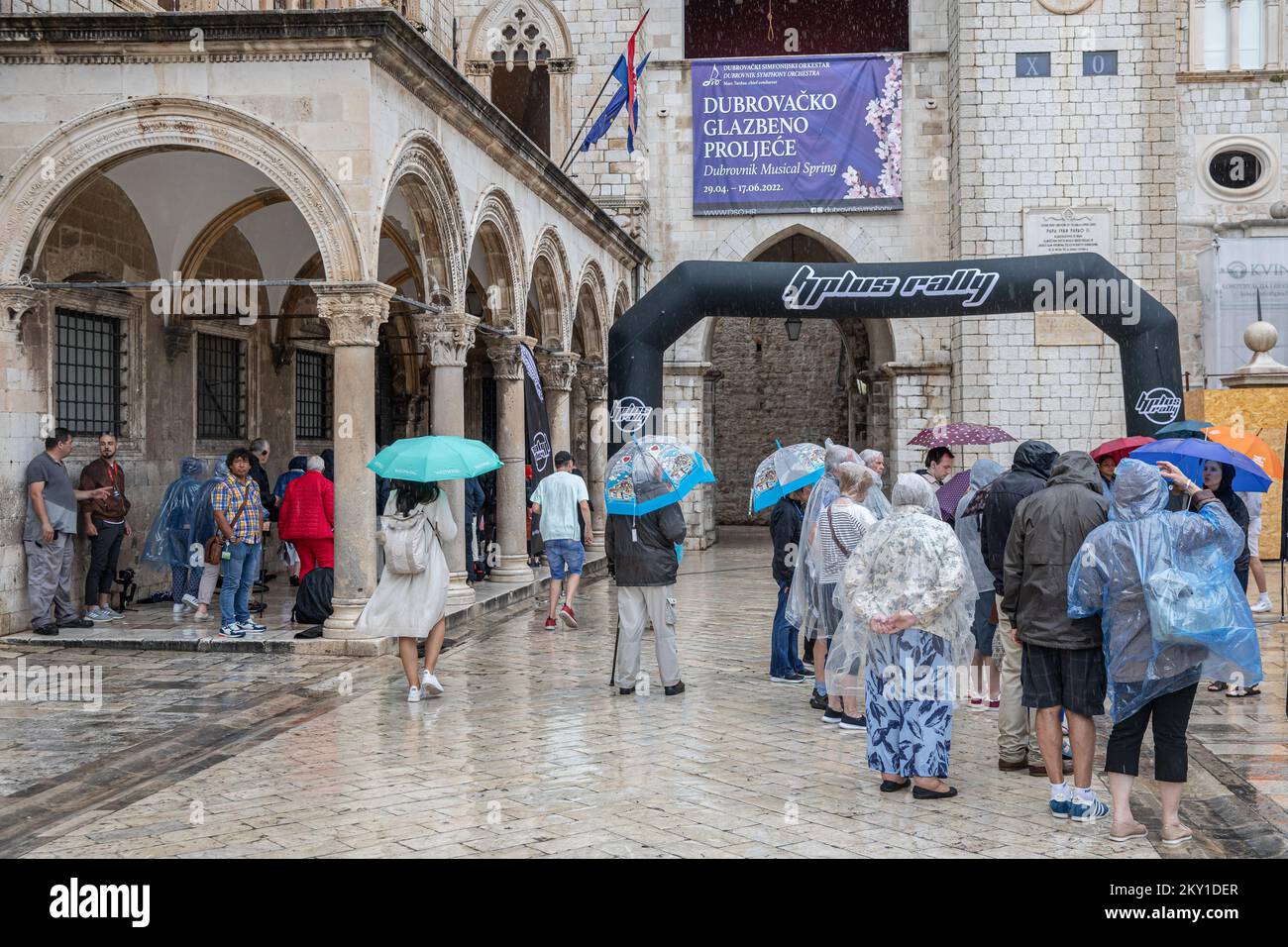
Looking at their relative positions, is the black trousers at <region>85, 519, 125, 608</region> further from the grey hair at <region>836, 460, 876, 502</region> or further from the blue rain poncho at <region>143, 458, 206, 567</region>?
the grey hair at <region>836, 460, 876, 502</region>

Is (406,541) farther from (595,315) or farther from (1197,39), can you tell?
(1197,39)

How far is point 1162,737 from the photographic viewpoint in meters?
5.26

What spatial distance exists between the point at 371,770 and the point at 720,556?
15.3 m

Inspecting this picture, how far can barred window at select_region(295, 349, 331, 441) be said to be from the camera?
17.2 metres

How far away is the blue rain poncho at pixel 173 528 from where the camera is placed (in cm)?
1227

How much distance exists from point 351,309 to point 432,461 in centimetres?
274

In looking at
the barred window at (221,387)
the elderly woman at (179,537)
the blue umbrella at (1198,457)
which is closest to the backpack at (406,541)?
the blue umbrella at (1198,457)

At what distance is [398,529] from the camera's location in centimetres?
824

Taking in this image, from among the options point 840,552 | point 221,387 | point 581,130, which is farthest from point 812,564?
point 581,130

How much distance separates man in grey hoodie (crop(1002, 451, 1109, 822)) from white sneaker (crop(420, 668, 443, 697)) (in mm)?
4001

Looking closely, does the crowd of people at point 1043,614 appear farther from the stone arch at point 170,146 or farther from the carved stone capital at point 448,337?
the carved stone capital at point 448,337

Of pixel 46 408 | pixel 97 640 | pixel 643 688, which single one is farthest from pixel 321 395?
pixel 643 688

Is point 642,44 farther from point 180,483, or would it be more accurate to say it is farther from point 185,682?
point 185,682
